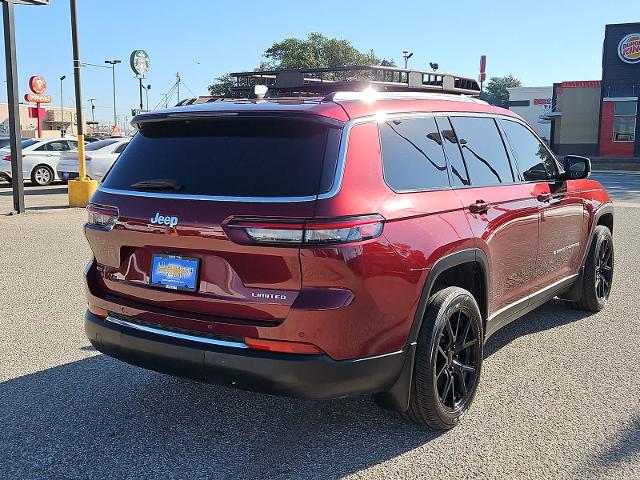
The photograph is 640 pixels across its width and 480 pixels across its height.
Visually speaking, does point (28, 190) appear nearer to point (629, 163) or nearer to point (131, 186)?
point (131, 186)

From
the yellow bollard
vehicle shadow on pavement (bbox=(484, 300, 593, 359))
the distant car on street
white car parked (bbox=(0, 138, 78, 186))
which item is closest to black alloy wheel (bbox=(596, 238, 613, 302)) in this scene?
vehicle shadow on pavement (bbox=(484, 300, 593, 359))

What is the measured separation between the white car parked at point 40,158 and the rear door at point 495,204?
1759cm

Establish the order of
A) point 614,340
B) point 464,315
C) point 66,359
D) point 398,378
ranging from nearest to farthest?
point 398,378 < point 464,315 < point 66,359 < point 614,340

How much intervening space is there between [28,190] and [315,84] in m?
15.9

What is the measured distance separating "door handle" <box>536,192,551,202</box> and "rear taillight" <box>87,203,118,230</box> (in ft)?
9.60

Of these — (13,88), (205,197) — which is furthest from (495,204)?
(13,88)

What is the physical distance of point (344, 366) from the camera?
2.96 m

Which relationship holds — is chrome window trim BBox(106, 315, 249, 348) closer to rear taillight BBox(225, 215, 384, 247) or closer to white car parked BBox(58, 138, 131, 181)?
rear taillight BBox(225, 215, 384, 247)

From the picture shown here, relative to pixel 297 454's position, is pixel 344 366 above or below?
above

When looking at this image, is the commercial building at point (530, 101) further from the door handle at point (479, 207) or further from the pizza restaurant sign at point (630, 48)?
the door handle at point (479, 207)

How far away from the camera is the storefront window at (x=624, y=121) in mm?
40125

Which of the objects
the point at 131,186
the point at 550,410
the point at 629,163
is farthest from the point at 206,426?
the point at 629,163

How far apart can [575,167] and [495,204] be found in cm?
159

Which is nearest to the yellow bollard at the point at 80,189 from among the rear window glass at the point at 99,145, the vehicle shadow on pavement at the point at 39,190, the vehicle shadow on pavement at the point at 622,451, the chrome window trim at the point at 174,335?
the rear window glass at the point at 99,145
